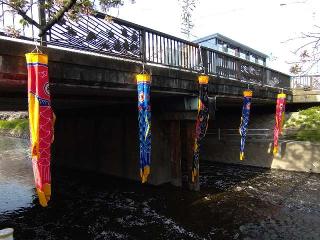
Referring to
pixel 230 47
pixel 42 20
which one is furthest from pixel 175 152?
pixel 230 47

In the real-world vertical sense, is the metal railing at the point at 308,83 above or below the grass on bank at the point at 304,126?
above

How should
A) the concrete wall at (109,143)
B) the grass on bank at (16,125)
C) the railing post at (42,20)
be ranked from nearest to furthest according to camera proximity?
the railing post at (42,20) < the concrete wall at (109,143) < the grass on bank at (16,125)

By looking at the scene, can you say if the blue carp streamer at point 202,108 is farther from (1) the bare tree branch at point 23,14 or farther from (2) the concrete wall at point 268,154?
(2) the concrete wall at point 268,154

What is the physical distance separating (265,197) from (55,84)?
1016 cm

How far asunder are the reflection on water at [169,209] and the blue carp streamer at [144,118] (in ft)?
6.66

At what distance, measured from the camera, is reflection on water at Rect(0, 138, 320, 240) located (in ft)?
34.9

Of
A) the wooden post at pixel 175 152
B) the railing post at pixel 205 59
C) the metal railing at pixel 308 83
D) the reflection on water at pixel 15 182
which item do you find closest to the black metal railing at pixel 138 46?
the railing post at pixel 205 59

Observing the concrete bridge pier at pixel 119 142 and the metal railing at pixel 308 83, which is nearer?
the concrete bridge pier at pixel 119 142

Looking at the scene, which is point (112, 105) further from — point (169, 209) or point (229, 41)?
point (229, 41)

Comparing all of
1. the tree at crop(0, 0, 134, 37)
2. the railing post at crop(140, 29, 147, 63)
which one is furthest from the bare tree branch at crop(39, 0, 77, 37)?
the railing post at crop(140, 29, 147, 63)

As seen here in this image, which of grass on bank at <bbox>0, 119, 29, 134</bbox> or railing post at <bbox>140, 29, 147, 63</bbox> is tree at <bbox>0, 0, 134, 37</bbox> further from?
grass on bank at <bbox>0, 119, 29, 134</bbox>

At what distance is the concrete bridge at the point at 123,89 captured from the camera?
8.45 m

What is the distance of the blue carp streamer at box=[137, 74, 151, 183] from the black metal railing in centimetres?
89

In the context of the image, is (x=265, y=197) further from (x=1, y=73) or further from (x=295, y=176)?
(x=1, y=73)
